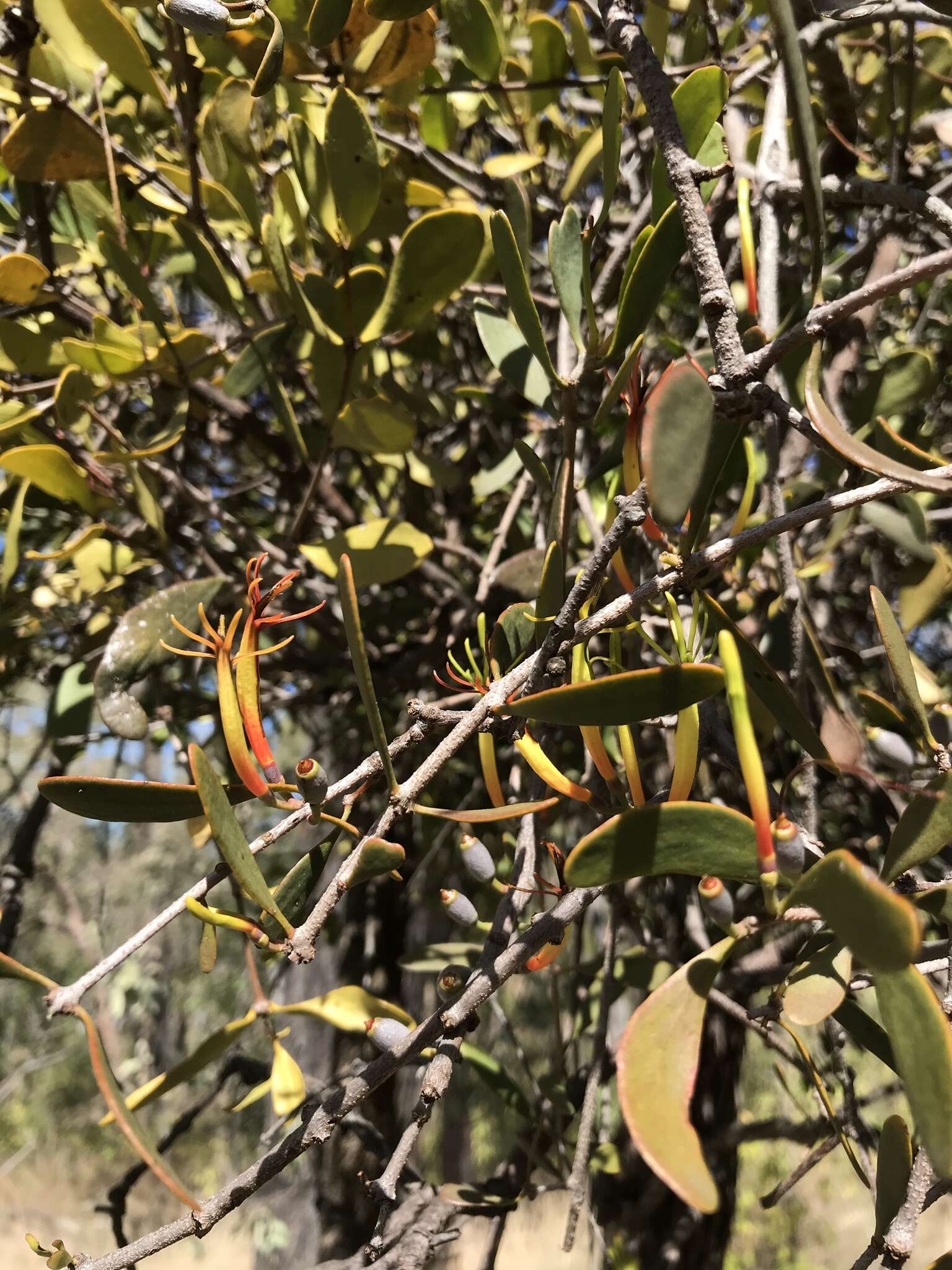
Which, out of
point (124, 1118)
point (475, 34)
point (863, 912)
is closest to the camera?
point (863, 912)

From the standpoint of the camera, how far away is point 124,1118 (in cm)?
34

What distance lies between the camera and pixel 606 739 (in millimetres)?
829

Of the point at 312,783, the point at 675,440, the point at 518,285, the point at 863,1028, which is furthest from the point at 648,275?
the point at 863,1028

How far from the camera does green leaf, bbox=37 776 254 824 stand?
1.17 feet

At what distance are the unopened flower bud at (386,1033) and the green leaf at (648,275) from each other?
37cm

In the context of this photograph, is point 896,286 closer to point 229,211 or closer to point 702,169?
point 702,169

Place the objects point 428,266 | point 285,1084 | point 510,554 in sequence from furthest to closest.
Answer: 1. point 510,554
2. point 428,266
3. point 285,1084

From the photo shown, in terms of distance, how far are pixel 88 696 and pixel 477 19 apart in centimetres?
77

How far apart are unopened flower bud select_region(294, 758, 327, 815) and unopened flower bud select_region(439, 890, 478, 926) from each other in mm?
109

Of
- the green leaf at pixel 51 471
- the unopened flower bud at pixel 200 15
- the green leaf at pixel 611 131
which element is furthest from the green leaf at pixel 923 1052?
the green leaf at pixel 51 471

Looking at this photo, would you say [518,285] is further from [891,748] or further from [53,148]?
[53,148]

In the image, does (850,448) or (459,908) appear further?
(459,908)

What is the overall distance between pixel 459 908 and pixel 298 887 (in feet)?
0.30

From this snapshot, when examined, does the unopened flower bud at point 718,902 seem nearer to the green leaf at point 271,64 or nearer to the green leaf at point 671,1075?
the green leaf at point 671,1075
